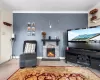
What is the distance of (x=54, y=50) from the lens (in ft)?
17.0

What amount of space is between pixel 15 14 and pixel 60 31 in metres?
2.37

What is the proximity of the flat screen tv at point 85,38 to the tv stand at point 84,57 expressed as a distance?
0.62 ft

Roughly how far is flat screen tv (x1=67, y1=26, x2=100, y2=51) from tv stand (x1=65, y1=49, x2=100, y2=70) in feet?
0.62

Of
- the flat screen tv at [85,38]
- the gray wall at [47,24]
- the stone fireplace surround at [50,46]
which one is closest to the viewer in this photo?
the flat screen tv at [85,38]

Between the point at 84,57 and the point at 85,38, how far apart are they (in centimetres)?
68

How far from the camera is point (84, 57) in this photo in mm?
3750

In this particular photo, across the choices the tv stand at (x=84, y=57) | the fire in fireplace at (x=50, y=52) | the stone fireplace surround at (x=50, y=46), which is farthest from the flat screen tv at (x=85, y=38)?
the fire in fireplace at (x=50, y=52)

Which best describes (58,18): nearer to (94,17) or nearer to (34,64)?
(94,17)

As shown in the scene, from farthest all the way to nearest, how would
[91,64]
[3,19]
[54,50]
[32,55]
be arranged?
[54,50] → [3,19] → [32,55] → [91,64]

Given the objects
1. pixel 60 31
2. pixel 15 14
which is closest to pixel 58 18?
pixel 60 31

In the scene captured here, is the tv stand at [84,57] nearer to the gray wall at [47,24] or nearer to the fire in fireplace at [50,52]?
the fire in fireplace at [50,52]

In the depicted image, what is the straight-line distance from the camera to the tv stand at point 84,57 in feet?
10.8

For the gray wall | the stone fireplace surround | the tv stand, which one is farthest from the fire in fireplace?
the tv stand

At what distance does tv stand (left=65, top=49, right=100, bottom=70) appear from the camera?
10.8 feet
